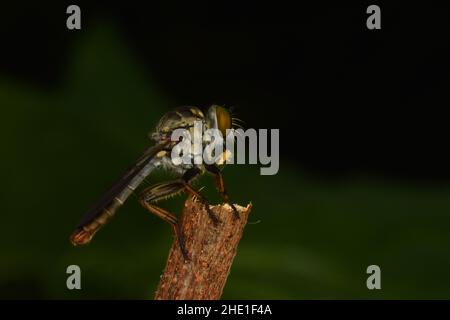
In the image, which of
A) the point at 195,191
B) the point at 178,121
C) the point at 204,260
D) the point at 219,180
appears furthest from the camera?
the point at 178,121

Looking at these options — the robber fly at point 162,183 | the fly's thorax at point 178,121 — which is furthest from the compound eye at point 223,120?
the fly's thorax at point 178,121

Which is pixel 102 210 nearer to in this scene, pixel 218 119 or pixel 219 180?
pixel 219 180

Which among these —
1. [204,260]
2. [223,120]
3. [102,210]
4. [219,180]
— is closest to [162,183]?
[219,180]

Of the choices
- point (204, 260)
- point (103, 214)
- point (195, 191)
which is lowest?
point (204, 260)

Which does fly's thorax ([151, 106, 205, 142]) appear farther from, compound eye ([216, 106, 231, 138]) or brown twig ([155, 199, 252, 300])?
brown twig ([155, 199, 252, 300])
